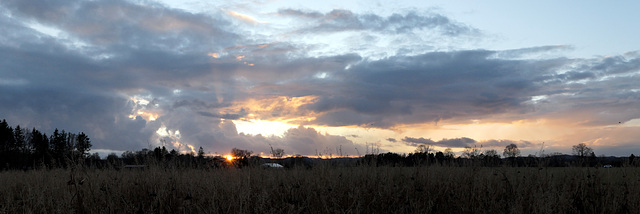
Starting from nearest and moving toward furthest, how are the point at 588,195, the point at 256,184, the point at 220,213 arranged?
the point at 220,213 < the point at 588,195 < the point at 256,184

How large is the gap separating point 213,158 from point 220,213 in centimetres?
924

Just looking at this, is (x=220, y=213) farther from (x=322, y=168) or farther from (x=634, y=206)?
(x=634, y=206)

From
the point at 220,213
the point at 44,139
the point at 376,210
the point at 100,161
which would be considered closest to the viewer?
the point at 220,213

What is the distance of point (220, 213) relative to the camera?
7.29 meters

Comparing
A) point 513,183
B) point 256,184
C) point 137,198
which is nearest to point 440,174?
point 513,183

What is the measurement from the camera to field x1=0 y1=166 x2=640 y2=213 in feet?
25.2

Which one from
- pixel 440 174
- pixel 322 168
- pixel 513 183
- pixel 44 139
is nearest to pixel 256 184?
pixel 322 168

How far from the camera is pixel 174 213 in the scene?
7.92 metres

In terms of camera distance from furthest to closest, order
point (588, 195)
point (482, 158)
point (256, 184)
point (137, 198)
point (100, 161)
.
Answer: point (100, 161), point (482, 158), point (256, 184), point (137, 198), point (588, 195)

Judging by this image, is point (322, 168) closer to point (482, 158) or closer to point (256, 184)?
point (256, 184)

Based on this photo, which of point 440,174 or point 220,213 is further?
point 440,174

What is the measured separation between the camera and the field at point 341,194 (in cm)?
768

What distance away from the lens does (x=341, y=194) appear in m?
8.52

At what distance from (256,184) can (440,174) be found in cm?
522
